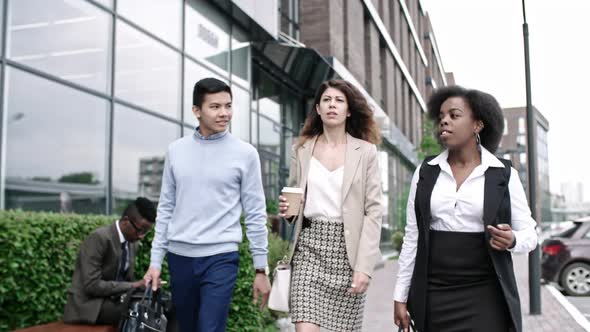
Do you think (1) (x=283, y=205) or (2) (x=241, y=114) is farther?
(2) (x=241, y=114)

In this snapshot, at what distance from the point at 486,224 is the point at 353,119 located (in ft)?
4.48

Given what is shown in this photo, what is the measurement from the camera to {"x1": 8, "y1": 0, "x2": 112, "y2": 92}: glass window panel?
26.4 feet

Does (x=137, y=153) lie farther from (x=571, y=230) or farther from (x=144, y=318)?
(x=571, y=230)

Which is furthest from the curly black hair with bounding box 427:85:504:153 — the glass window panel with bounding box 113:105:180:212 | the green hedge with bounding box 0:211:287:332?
the glass window panel with bounding box 113:105:180:212

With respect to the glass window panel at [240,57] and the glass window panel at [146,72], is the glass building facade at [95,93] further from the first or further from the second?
the glass window panel at [240,57]

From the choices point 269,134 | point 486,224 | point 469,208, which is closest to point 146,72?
point 269,134

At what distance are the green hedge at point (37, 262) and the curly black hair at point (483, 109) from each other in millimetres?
3302

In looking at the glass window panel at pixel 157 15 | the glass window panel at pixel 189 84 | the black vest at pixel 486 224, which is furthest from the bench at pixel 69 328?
the glass window panel at pixel 189 84

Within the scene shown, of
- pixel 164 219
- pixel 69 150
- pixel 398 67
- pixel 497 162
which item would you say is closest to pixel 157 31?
pixel 69 150

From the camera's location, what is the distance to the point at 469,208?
10.1 ft

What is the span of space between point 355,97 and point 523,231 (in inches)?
56.2

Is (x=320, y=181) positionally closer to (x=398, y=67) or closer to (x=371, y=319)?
(x=371, y=319)

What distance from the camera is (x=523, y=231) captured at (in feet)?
9.98

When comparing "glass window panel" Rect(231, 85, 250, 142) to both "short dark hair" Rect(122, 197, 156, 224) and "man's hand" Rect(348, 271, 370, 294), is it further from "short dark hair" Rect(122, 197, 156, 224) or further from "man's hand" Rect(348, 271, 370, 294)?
"man's hand" Rect(348, 271, 370, 294)
